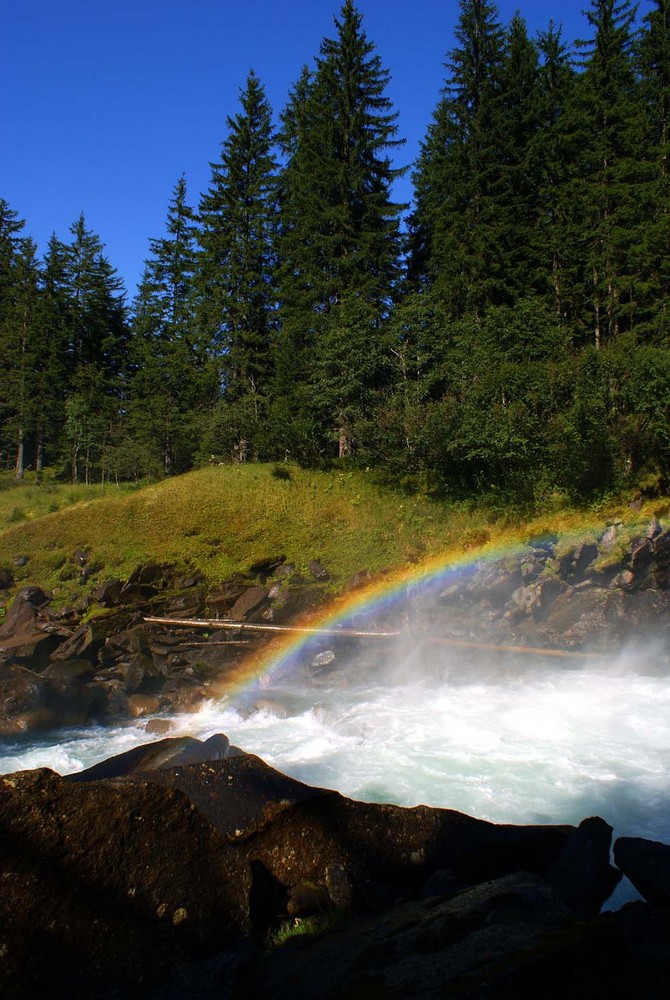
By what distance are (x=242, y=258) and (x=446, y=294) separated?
33.4 ft

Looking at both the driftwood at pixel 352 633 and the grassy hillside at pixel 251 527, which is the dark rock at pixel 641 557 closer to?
the grassy hillside at pixel 251 527

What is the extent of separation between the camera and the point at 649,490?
1794 centimetres

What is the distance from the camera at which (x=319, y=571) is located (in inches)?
733

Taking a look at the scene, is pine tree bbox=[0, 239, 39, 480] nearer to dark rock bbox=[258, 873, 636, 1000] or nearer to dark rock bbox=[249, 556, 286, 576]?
dark rock bbox=[249, 556, 286, 576]

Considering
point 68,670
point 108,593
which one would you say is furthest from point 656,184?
point 68,670

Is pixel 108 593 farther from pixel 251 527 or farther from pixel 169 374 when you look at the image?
pixel 169 374

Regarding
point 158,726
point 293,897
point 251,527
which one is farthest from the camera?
point 251,527

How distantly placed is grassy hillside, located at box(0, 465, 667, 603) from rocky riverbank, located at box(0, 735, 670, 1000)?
13.3m

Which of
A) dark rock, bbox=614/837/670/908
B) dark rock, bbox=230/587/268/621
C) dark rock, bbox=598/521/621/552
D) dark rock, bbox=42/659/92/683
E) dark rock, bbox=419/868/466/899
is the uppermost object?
dark rock, bbox=598/521/621/552

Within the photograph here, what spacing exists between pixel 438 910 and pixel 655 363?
59.8 feet

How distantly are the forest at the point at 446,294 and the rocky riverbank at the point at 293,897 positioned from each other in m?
→ 15.4

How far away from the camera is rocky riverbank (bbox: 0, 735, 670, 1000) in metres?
3.14

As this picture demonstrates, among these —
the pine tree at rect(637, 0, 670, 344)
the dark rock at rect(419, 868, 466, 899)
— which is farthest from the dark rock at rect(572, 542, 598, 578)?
the dark rock at rect(419, 868, 466, 899)

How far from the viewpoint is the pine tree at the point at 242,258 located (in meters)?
28.9
